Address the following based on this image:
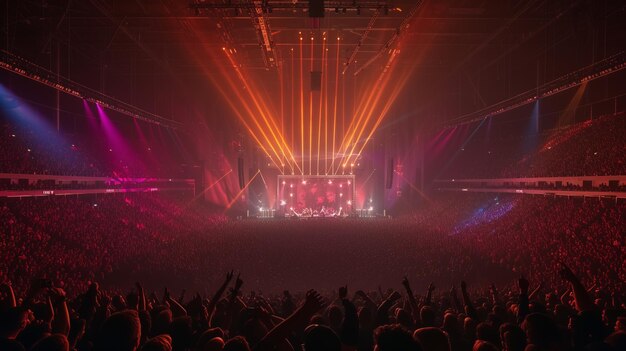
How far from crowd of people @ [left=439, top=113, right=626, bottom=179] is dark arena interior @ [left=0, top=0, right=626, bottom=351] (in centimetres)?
13

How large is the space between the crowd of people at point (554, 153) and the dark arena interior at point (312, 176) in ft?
0.41

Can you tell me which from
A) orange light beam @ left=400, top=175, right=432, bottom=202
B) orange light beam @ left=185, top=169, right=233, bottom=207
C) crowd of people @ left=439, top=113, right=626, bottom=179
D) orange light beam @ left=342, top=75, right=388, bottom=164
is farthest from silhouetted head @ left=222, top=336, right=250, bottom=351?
orange light beam @ left=400, top=175, right=432, bottom=202

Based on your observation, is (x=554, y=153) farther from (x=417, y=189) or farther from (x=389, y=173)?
(x=389, y=173)

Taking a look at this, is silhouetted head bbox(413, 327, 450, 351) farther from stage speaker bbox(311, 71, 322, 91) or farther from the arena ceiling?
stage speaker bbox(311, 71, 322, 91)

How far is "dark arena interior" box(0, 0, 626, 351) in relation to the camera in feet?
14.3

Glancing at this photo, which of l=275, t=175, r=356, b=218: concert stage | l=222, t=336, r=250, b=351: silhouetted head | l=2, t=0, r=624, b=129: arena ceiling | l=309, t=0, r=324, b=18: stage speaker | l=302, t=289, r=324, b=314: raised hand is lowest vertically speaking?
l=222, t=336, r=250, b=351: silhouetted head

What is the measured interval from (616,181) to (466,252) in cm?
495

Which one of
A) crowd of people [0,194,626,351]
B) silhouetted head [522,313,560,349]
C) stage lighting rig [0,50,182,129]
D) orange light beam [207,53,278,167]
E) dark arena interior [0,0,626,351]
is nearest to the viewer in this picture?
silhouetted head [522,313,560,349]

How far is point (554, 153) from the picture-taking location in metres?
19.7

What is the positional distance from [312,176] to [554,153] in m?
20.7

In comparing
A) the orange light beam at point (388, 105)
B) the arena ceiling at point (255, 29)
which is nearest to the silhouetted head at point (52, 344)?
the arena ceiling at point (255, 29)

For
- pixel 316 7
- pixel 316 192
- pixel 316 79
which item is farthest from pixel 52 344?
pixel 316 192

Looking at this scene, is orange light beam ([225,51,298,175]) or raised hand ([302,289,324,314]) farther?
orange light beam ([225,51,298,175])

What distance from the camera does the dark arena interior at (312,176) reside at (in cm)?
436
